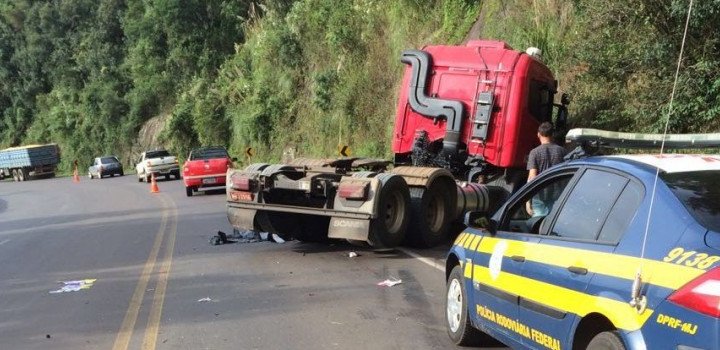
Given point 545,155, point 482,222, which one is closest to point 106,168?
point 545,155

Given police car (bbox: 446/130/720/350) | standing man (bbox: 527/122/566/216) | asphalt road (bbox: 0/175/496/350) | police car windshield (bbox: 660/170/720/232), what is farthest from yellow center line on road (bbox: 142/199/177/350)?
standing man (bbox: 527/122/566/216)

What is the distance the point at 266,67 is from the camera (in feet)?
126

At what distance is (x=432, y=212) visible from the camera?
10383mm

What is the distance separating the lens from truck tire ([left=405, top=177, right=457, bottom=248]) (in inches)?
391

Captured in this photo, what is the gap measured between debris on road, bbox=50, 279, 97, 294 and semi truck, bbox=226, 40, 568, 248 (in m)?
2.53

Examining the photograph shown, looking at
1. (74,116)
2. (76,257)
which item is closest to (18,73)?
(74,116)

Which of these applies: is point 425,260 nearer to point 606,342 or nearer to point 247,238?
point 247,238

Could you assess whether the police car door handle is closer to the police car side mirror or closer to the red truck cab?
the police car side mirror

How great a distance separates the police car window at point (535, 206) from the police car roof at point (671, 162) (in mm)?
555

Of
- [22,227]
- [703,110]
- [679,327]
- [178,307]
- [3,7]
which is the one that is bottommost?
[22,227]

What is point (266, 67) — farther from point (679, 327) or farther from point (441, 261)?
point (679, 327)

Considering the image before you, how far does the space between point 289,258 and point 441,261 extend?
7.26 feet

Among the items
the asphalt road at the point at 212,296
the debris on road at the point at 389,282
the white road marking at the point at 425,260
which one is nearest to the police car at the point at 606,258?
the asphalt road at the point at 212,296

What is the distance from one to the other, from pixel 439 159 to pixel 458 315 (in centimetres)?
542
